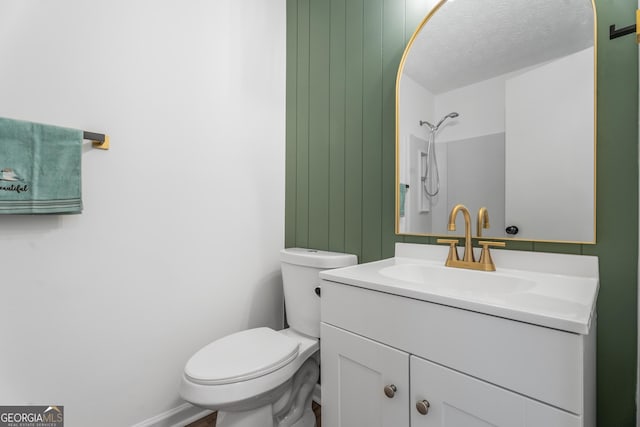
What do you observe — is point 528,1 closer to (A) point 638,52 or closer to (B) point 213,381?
(A) point 638,52

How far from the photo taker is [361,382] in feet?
3.18

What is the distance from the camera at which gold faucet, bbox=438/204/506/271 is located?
108 cm

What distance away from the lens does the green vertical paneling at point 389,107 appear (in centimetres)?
138

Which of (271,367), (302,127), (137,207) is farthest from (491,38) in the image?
(137,207)

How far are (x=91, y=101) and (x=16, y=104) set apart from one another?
222 millimetres

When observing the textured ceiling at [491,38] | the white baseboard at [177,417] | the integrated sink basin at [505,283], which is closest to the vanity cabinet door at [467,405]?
the integrated sink basin at [505,283]

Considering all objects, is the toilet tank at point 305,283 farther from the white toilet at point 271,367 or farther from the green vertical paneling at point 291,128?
the green vertical paneling at point 291,128

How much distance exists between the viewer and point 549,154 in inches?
39.2

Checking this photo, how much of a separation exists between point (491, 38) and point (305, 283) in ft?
4.16

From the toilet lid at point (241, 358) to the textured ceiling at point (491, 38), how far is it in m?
1.25

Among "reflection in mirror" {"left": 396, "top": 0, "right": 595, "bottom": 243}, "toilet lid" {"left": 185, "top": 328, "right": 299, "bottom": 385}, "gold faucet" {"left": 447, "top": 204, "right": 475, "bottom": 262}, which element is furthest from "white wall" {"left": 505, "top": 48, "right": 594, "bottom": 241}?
"toilet lid" {"left": 185, "top": 328, "right": 299, "bottom": 385}

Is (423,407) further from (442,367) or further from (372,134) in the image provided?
(372,134)
